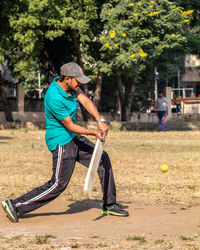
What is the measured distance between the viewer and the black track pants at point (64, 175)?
23.2ft

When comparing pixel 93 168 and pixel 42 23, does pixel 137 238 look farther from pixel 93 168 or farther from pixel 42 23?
pixel 42 23

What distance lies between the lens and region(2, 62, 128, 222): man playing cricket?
6.92m

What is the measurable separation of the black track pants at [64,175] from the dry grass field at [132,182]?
477 millimetres

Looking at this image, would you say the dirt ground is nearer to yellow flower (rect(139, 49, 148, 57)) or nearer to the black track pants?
the black track pants

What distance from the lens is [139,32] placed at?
86.8 ft

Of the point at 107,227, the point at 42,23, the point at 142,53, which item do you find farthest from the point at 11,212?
the point at 42,23

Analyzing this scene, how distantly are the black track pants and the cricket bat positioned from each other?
37 centimetres

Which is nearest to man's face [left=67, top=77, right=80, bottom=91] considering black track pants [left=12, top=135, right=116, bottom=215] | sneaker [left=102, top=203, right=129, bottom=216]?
black track pants [left=12, top=135, right=116, bottom=215]

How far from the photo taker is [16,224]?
6.98 metres

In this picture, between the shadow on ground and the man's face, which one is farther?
the shadow on ground

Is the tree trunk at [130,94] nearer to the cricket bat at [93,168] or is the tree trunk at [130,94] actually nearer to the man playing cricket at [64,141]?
the man playing cricket at [64,141]

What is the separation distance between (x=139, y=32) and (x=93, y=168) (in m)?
20.4

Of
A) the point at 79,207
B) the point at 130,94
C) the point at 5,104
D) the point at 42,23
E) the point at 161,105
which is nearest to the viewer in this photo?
the point at 79,207

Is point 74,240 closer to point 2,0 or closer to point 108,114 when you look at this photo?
→ point 2,0
